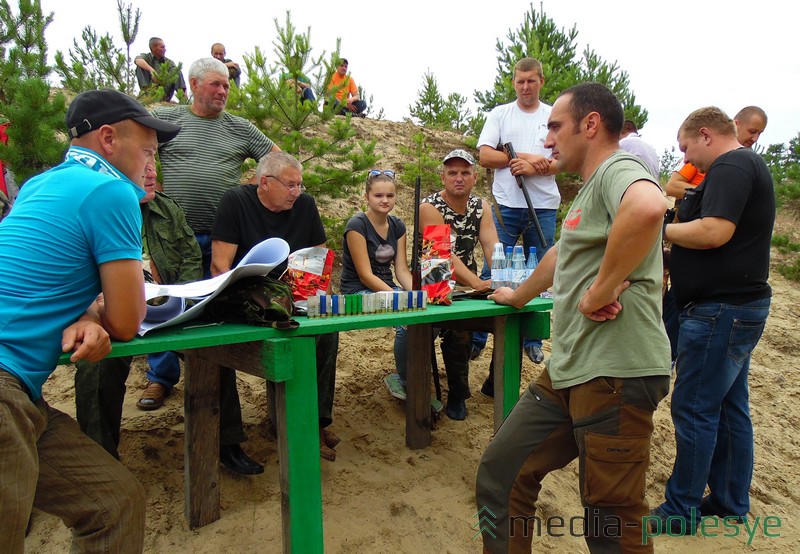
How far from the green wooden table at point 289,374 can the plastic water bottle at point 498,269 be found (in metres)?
0.16

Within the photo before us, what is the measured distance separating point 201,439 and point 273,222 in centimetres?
126

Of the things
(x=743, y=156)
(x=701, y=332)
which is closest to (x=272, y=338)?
(x=701, y=332)

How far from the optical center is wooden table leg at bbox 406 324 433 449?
139 inches

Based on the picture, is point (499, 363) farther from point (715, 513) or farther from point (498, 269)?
point (715, 513)

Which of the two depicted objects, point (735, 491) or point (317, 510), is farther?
point (735, 491)

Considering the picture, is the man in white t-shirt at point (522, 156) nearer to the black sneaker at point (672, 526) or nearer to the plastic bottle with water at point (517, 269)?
the plastic bottle with water at point (517, 269)

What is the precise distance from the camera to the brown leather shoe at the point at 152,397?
3636mm

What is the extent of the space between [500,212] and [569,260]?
2.47m

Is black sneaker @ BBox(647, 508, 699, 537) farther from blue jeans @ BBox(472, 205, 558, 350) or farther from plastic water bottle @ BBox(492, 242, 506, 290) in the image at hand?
blue jeans @ BBox(472, 205, 558, 350)

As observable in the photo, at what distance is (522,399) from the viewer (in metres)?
2.19

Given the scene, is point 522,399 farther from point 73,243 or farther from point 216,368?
point 73,243

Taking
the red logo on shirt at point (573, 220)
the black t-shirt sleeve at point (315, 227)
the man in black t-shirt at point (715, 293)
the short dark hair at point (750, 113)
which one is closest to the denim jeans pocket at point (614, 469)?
the red logo on shirt at point (573, 220)

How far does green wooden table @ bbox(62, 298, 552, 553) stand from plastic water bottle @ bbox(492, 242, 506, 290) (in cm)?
16

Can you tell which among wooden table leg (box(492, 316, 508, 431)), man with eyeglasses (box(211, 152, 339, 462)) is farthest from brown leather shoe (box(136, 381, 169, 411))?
wooden table leg (box(492, 316, 508, 431))
